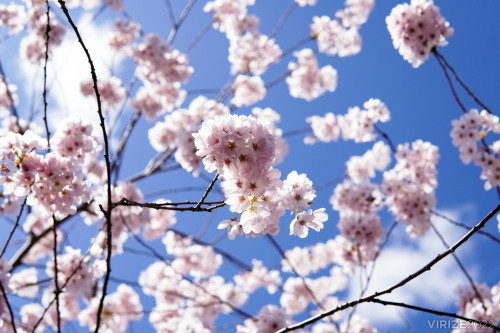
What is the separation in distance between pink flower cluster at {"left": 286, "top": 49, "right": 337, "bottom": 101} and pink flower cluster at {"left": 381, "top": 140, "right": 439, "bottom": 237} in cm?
347

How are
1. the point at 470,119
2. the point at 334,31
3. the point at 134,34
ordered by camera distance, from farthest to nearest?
1. the point at 334,31
2. the point at 134,34
3. the point at 470,119

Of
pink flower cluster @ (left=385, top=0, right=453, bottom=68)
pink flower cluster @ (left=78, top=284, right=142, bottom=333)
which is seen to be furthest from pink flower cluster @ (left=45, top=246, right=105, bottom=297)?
pink flower cluster @ (left=385, top=0, right=453, bottom=68)

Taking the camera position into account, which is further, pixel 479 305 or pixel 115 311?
pixel 115 311

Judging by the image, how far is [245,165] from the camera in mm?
1722

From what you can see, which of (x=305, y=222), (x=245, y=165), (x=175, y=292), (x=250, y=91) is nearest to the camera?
(x=245, y=165)

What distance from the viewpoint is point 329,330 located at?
5875 mm

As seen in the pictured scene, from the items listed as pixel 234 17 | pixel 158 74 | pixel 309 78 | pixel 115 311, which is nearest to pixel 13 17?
pixel 158 74

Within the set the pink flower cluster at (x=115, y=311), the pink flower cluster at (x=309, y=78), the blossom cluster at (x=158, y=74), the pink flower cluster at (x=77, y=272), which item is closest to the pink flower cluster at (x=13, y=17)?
the blossom cluster at (x=158, y=74)

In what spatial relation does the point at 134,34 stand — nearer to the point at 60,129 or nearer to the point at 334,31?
the point at 334,31

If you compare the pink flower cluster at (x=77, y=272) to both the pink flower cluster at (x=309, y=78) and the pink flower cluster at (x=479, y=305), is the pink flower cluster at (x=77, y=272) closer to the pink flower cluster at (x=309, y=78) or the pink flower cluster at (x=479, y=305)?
the pink flower cluster at (x=479, y=305)

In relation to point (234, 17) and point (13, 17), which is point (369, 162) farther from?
point (13, 17)

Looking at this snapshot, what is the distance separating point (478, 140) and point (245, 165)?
3786mm

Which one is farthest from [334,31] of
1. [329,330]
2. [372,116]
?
[329,330]

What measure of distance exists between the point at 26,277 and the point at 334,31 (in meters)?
7.40
